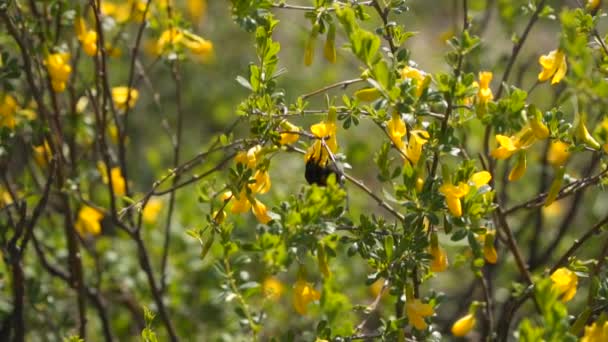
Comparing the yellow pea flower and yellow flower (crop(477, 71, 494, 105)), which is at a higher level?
yellow flower (crop(477, 71, 494, 105))

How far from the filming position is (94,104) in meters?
2.24

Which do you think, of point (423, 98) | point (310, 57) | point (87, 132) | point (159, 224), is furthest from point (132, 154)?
point (423, 98)

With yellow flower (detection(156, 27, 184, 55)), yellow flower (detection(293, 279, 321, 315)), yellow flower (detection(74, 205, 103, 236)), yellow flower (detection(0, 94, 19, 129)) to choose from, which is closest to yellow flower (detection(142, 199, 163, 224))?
yellow flower (detection(74, 205, 103, 236))

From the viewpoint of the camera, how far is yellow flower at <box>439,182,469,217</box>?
1.59m

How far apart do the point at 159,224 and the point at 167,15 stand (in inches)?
49.4

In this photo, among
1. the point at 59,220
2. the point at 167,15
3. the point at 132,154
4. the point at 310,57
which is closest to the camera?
the point at 310,57

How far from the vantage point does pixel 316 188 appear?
4.99 ft

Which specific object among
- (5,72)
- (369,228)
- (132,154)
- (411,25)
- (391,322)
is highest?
(411,25)

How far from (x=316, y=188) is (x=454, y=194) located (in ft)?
0.86

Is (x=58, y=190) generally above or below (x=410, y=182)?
above

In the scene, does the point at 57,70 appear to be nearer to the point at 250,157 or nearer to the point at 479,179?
the point at 250,157

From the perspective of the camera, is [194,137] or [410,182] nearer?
[410,182]

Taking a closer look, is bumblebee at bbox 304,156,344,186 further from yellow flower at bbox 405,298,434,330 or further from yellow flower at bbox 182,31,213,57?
yellow flower at bbox 182,31,213,57

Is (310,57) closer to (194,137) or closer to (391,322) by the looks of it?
(391,322)
